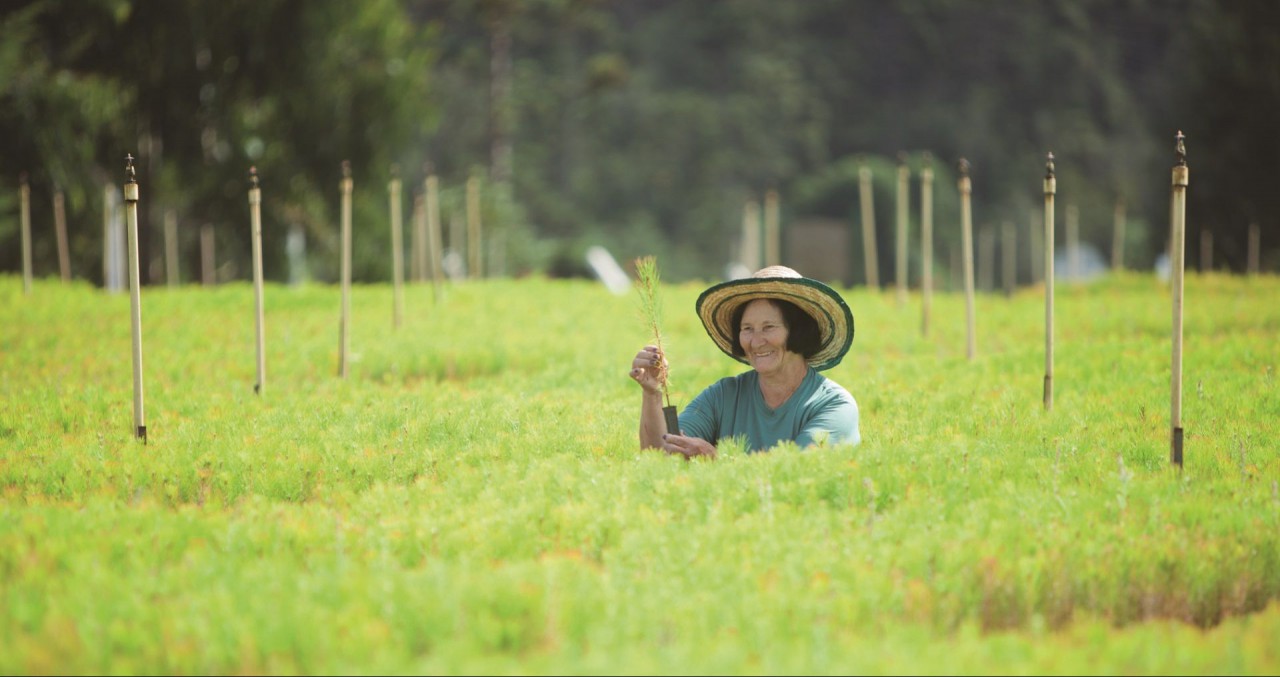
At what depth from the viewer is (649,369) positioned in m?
6.88

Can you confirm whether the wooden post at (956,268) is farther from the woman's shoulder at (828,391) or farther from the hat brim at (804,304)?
the woman's shoulder at (828,391)

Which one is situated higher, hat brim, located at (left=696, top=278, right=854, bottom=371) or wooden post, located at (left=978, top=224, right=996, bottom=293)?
wooden post, located at (left=978, top=224, right=996, bottom=293)

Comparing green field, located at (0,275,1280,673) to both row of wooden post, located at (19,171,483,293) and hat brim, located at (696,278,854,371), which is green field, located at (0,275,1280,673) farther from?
row of wooden post, located at (19,171,483,293)

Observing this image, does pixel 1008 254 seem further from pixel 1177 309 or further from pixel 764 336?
pixel 764 336

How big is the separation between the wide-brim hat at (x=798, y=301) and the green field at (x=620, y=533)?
23.4 inches

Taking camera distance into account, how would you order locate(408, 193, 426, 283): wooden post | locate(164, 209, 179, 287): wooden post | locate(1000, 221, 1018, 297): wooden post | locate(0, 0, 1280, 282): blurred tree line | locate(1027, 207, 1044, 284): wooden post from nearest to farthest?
locate(408, 193, 426, 283): wooden post, locate(0, 0, 1280, 282): blurred tree line, locate(164, 209, 179, 287): wooden post, locate(1000, 221, 1018, 297): wooden post, locate(1027, 207, 1044, 284): wooden post

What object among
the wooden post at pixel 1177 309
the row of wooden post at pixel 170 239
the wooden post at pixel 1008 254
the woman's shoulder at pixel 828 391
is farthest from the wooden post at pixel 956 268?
the woman's shoulder at pixel 828 391

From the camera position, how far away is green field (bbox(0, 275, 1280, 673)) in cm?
461

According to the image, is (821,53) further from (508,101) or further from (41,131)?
(41,131)

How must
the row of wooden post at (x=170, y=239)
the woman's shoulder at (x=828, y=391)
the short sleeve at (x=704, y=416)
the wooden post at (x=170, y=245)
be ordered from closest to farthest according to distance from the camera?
the woman's shoulder at (x=828, y=391) → the short sleeve at (x=704, y=416) → the row of wooden post at (x=170, y=239) → the wooden post at (x=170, y=245)

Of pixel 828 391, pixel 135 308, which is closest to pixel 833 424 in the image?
pixel 828 391

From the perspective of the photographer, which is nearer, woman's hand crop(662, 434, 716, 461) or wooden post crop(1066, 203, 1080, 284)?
woman's hand crop(662, 434, 716, 461)

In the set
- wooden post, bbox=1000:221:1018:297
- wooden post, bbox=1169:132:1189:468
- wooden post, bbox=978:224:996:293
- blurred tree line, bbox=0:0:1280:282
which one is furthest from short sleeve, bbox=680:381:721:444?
wooden post, bbox=978:224:996:293

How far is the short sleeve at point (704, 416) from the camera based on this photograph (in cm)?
741
